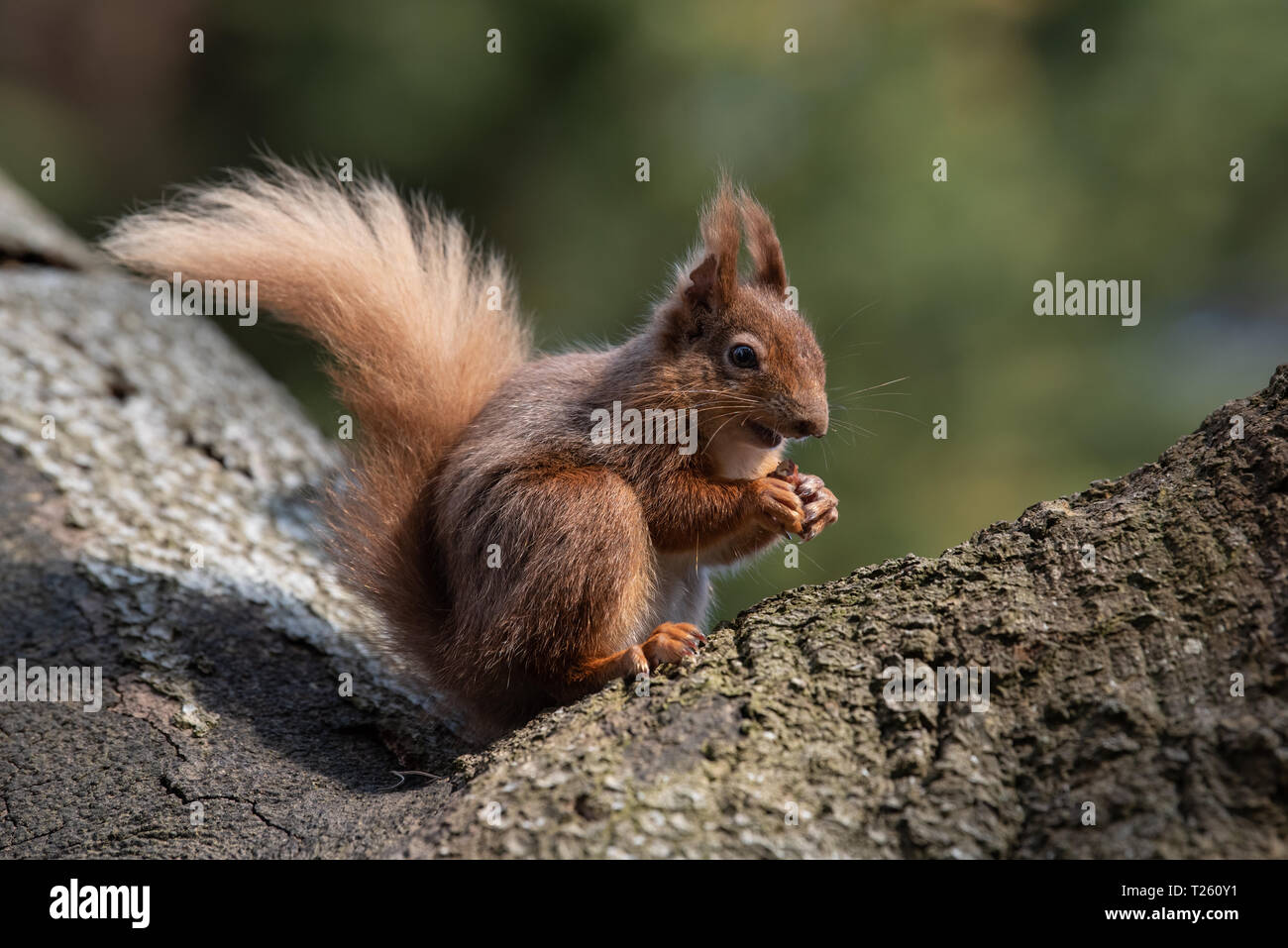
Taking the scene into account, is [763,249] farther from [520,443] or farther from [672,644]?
[672,644]

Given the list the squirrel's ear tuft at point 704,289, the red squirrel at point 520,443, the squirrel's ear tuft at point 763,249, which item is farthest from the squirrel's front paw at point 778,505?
the squirrel's ear tuft at point 763,249

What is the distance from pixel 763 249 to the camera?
2.57m

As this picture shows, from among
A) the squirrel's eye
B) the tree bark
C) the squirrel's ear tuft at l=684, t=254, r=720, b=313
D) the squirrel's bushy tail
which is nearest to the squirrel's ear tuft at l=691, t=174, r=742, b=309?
the squirrel's ear tuft at l=684, t=254, r=720, b=313

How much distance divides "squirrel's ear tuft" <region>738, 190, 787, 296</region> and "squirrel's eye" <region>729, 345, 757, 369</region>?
0.94 ft

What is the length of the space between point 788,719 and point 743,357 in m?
0.98

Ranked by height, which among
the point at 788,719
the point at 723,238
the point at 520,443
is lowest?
the point at 788,719

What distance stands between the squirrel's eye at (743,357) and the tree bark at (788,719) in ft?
2.03

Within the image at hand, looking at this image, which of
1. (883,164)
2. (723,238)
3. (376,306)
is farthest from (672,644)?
(883,164)

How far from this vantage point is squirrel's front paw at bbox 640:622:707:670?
1.87m

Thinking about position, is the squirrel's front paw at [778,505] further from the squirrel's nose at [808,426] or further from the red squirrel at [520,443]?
the squirrel's nose at [808,426]

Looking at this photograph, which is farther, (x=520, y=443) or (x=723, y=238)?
(x=723, y=238)

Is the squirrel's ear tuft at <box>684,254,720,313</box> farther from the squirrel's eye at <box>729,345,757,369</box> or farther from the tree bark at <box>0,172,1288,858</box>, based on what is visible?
the tree bark at <box>0,172,1288,858</box>

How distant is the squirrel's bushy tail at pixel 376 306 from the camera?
97.0 inches
